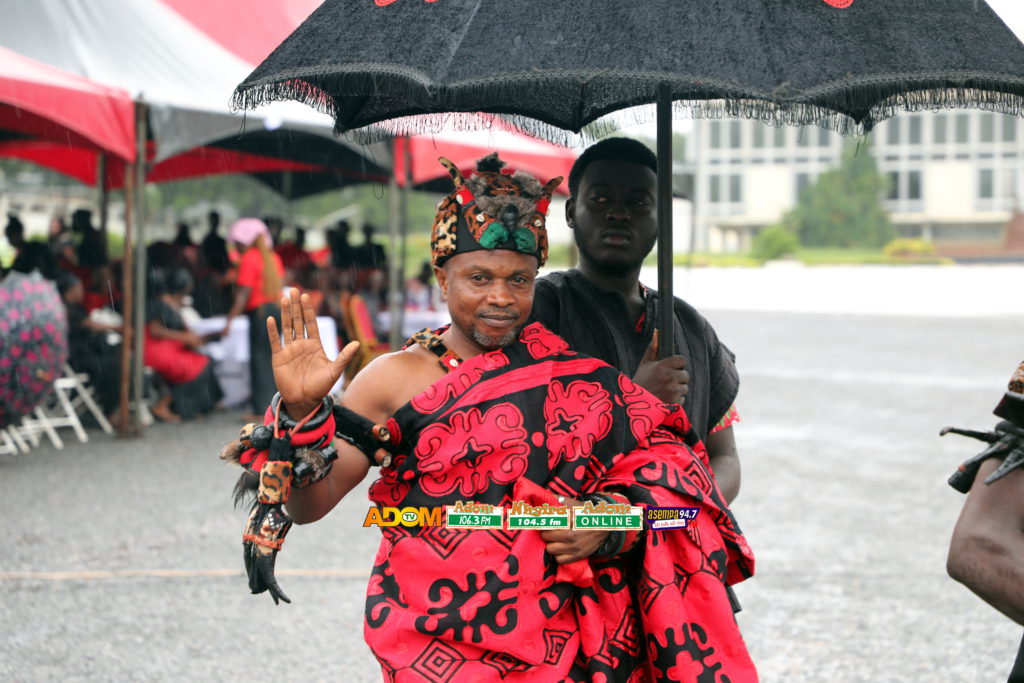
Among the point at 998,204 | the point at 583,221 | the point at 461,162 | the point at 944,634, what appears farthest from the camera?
the point at 998,204

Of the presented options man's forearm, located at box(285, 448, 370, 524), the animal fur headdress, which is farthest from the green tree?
man's forearm, located at box(285, 448, 370, 524)

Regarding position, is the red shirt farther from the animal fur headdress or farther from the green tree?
the green tree

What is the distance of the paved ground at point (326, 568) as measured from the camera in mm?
4719

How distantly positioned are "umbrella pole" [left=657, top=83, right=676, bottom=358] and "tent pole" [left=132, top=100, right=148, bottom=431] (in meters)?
7.32

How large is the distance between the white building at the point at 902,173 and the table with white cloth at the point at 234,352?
5872 centimetres

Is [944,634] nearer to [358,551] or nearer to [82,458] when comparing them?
[358,551]

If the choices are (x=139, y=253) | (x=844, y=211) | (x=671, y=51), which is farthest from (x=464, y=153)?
(x=844, y=211)

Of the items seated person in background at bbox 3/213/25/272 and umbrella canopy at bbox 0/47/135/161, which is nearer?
umbrella canopy at bbox 0/47/135/161

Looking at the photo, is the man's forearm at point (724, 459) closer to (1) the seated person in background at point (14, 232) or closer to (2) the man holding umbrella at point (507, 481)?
(2) the man holding umbrella at point (507, 481)

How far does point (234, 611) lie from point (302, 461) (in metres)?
3.39

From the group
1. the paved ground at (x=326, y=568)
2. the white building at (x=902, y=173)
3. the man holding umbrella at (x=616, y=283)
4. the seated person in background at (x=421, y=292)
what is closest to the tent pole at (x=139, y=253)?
the paved ground at (x=326, y=568)

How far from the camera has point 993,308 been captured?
3120 cm

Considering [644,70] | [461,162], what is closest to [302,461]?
[644,70]

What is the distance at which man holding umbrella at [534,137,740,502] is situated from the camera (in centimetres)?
287
